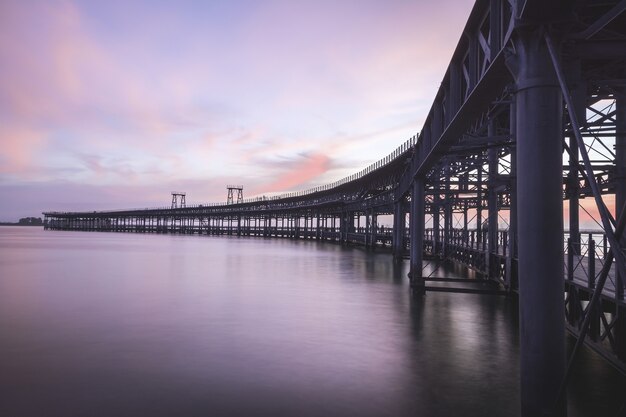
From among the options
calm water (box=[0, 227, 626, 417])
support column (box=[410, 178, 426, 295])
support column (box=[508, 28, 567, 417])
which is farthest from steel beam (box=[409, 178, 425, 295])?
support column (box=[508, 28, 567, 417])

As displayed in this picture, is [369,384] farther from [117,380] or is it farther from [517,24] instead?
[517,24]

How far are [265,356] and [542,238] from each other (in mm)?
7262

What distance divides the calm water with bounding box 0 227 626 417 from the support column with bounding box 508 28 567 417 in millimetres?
2044

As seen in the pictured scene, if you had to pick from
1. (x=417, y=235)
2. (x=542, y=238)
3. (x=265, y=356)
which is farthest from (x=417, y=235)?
(x=542, y=238)

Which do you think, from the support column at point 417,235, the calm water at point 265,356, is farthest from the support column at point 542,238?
the support column at point 417,235

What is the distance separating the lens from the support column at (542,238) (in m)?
6.02

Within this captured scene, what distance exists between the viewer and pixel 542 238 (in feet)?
19.8

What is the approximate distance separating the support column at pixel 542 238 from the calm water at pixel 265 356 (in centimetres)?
204

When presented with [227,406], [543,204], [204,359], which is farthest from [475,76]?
[204,359]

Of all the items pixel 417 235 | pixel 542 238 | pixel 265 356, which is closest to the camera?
pixel 542 238

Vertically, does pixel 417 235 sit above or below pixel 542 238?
below

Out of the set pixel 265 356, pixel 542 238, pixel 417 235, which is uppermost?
pixel 542 238

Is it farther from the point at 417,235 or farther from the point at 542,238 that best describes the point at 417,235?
the point at 542,238

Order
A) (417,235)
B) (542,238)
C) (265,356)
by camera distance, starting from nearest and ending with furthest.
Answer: (542,238), (265,356), (417,235)
